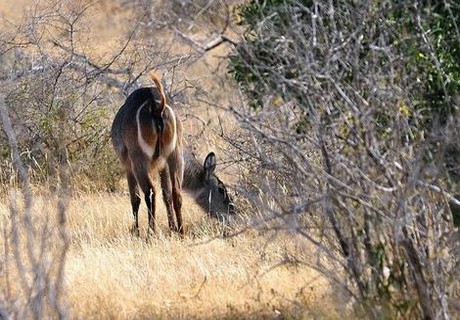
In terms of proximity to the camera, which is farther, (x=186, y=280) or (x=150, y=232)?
(x=150, y=232)

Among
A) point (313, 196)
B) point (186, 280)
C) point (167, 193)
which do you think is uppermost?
point (167, 193)

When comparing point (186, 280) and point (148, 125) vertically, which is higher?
point (148, 125)

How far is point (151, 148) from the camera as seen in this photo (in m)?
11.3

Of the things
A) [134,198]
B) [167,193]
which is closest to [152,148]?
[167,193]

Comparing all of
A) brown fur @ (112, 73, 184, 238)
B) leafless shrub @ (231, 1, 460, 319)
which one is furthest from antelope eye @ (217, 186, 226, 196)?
leafless shrub @ (231, 1, 460, 319)

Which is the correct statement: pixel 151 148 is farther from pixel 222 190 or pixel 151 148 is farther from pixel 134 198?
pixel 222 190

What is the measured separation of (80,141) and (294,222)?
8424 millimetres

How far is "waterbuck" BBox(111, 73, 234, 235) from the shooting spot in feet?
36.7

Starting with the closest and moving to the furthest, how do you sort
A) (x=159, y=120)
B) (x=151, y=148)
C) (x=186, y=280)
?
1. (x=186, y=280)
2. (x=159, y=120)
3. (x=151, y=148)

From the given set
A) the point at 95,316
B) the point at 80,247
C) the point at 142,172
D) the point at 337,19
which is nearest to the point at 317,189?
the point at 337,19

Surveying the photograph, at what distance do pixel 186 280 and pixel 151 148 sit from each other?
10.5ft

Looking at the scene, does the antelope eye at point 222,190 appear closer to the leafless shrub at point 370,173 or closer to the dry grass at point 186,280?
the dry grass at point 186,280

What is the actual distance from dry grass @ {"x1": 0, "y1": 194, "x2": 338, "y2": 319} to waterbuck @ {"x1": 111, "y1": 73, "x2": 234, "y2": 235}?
0.95 m

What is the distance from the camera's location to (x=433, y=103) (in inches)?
289
